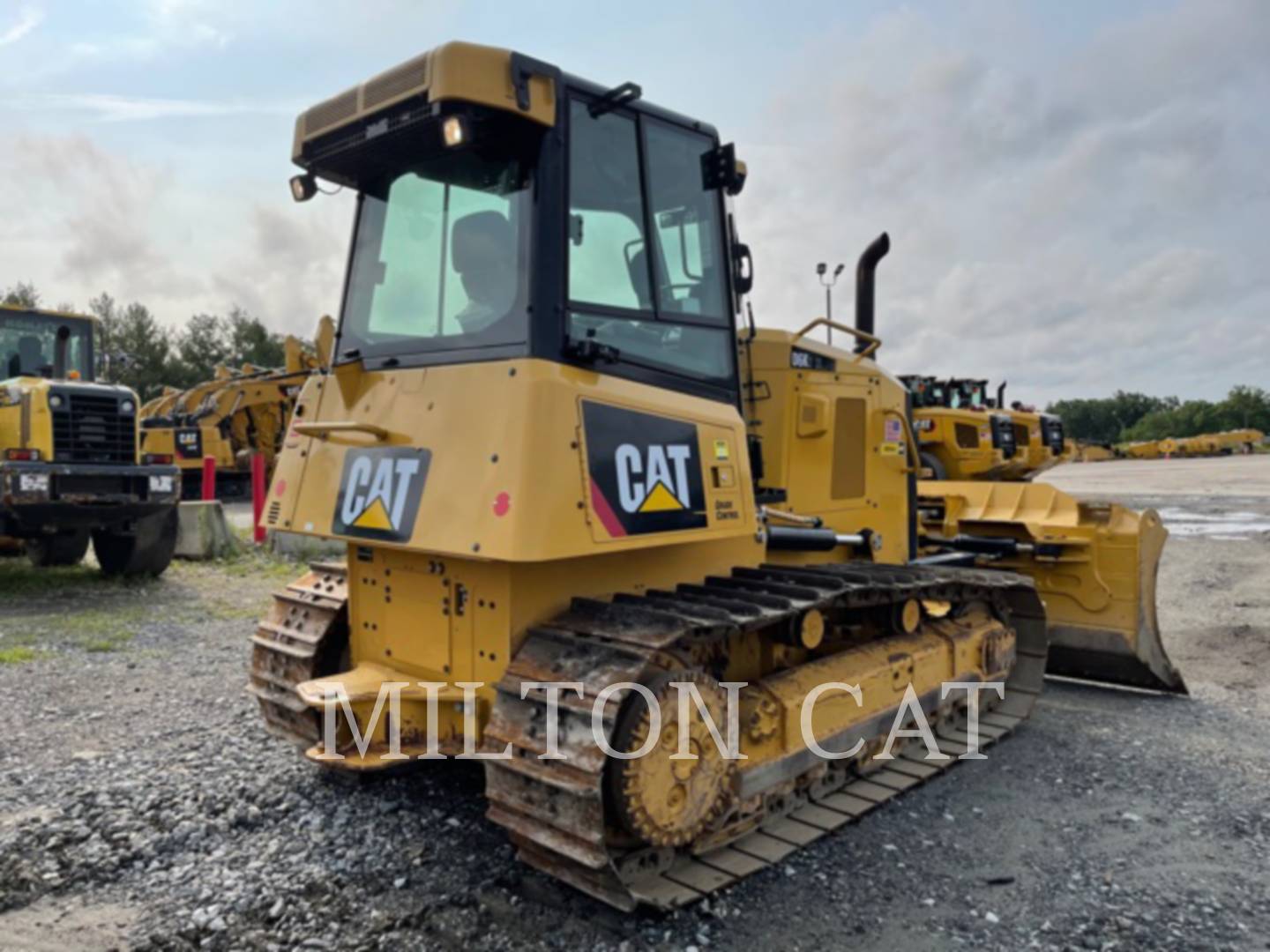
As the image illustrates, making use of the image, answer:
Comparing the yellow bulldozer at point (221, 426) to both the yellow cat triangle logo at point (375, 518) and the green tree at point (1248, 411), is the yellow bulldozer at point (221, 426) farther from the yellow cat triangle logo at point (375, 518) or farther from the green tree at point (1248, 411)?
the green tree at point (1248, 411)

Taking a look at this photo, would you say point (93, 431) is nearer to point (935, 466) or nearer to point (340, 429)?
point (340, 429)

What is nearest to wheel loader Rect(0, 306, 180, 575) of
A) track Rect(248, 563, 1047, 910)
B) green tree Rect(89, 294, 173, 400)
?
track Rect(248, 563, 1047, 910)

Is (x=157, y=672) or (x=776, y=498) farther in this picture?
(x=157, y=672)

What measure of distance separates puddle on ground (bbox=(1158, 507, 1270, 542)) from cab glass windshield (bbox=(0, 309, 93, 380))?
15.1 m

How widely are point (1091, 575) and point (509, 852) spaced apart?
15.2 feet

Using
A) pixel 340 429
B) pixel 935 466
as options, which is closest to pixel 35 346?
pixel 340 429

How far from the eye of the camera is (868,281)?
6285 mm

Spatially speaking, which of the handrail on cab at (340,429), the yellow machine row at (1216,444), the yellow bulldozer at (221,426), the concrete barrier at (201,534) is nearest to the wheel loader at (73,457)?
the concrete barrier at (201,534)

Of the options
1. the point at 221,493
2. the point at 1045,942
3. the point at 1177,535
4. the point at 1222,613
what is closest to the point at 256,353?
the point at 221,493

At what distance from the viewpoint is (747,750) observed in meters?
3.81

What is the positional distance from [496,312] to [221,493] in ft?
71.7

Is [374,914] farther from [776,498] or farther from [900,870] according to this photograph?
[776,498]

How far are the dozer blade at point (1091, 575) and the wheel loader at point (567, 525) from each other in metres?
2.13

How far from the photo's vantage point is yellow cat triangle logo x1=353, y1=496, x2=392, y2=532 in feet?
11.8
